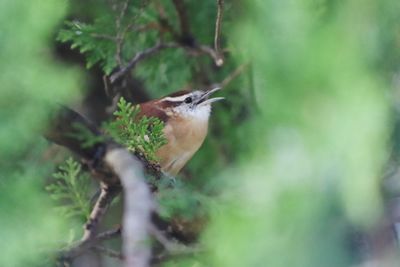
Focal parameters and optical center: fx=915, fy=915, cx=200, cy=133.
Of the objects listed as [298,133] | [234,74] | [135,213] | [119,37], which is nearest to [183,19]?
[234,74]

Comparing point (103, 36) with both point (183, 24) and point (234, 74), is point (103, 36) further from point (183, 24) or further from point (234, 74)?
point (234, 74)

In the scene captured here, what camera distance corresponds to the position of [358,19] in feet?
7.69

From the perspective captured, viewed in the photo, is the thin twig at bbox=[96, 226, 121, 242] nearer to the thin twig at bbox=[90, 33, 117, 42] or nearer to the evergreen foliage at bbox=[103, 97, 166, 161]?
the evergreen foliage at bbox=[103, 97, 166, 161]

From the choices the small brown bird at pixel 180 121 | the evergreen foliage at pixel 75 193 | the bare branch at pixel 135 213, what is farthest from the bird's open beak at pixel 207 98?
the bare branch at pixel 135 213

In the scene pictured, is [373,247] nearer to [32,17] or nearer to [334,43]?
[334,43]

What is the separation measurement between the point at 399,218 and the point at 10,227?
0.98 m

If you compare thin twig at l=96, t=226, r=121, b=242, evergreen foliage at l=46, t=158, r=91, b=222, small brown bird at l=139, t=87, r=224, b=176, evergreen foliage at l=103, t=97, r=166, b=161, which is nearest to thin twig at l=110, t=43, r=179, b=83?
small brown bird at l=139, t=87, r=224, b=176

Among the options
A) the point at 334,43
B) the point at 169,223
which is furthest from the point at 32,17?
the point at 169,223

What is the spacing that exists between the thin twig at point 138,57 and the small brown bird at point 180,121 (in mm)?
275

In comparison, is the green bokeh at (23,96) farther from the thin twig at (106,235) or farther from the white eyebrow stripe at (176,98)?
the white eyebrow stripe at (176,98)

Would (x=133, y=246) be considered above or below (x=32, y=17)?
below

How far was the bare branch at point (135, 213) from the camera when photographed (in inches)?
96.2

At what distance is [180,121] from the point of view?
4902 mm

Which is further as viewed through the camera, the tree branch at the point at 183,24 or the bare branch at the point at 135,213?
the tree branch at the point at 183,24
